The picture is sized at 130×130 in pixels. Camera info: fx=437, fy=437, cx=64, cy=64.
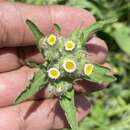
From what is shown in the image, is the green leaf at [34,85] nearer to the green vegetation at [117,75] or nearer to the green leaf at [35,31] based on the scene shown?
the green leaf at [35,31]

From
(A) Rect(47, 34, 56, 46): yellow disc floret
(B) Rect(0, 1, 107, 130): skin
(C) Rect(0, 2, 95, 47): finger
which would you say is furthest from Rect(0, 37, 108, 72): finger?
(A) Rect(47, 34, 56, 46): yellow disc floret

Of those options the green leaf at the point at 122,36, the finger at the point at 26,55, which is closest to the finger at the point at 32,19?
the finger at the point at 26,55

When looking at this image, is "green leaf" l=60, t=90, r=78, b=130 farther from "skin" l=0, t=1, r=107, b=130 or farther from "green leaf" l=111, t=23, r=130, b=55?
"green leaf" l=111, t=23, r=130, b=55

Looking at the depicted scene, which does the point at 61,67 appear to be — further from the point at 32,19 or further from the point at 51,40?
the point at 32,19

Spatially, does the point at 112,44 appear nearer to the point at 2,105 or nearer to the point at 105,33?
the point at 105,33

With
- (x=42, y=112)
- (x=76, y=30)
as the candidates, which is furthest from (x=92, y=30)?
(x=42, y=112)

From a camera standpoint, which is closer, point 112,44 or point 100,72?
point 100,72
